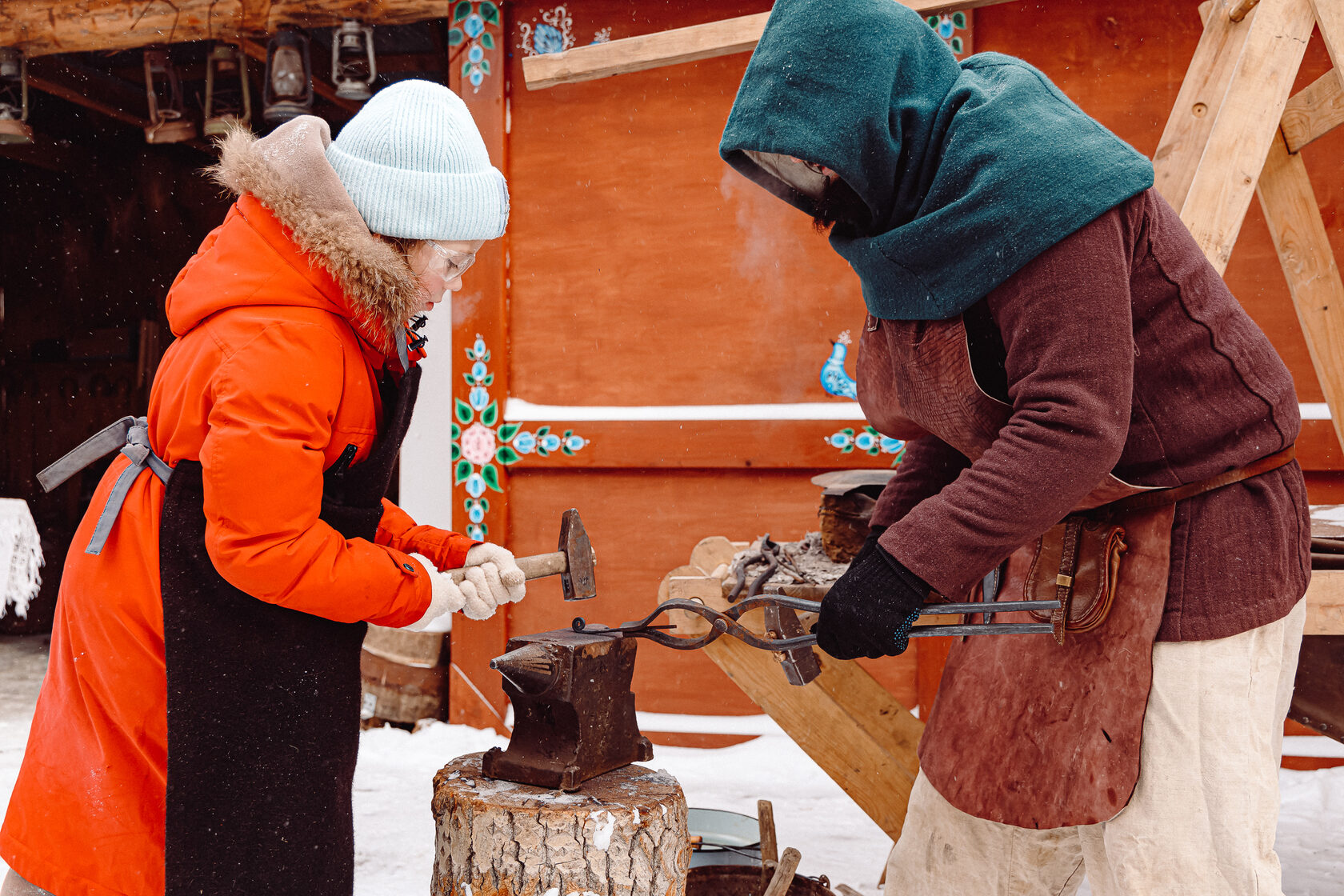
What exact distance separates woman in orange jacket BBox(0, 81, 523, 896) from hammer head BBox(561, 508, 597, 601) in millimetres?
375

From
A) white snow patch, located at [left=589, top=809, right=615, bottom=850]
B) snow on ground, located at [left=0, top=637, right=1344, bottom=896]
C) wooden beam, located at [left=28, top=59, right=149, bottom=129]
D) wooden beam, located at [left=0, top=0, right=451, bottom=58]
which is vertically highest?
wooden beam, located at [left=28, top=59, right=149, bottom=129]

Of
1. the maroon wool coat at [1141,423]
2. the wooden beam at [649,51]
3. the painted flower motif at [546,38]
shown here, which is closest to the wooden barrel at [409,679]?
the wooden beam at [649,51]

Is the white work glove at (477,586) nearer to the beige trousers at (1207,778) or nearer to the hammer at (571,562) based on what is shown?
the hammer at (571,562)

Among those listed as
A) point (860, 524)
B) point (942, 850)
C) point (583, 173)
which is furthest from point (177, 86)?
point (942, 850)

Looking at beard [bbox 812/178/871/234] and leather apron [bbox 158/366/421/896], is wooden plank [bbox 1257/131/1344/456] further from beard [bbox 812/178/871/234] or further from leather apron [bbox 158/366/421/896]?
leather apron [bbox 158/366/421/896]

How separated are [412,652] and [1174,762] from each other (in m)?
3.87

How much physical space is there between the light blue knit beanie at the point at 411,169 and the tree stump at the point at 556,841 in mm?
1088

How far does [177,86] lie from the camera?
19.2 feet

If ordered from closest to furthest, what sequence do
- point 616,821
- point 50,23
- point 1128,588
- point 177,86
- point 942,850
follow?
point 1128,588 → point 616,821 → point 942,850 → point 50,23 → point 177,86

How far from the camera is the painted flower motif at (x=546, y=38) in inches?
184

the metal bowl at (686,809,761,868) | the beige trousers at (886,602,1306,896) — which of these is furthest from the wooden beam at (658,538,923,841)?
the beige trousers at (886,602,1306,896)

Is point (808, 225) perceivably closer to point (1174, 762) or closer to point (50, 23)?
point (1174, 762)

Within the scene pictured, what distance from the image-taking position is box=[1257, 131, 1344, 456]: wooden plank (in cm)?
287

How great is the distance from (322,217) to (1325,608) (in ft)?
7.30
